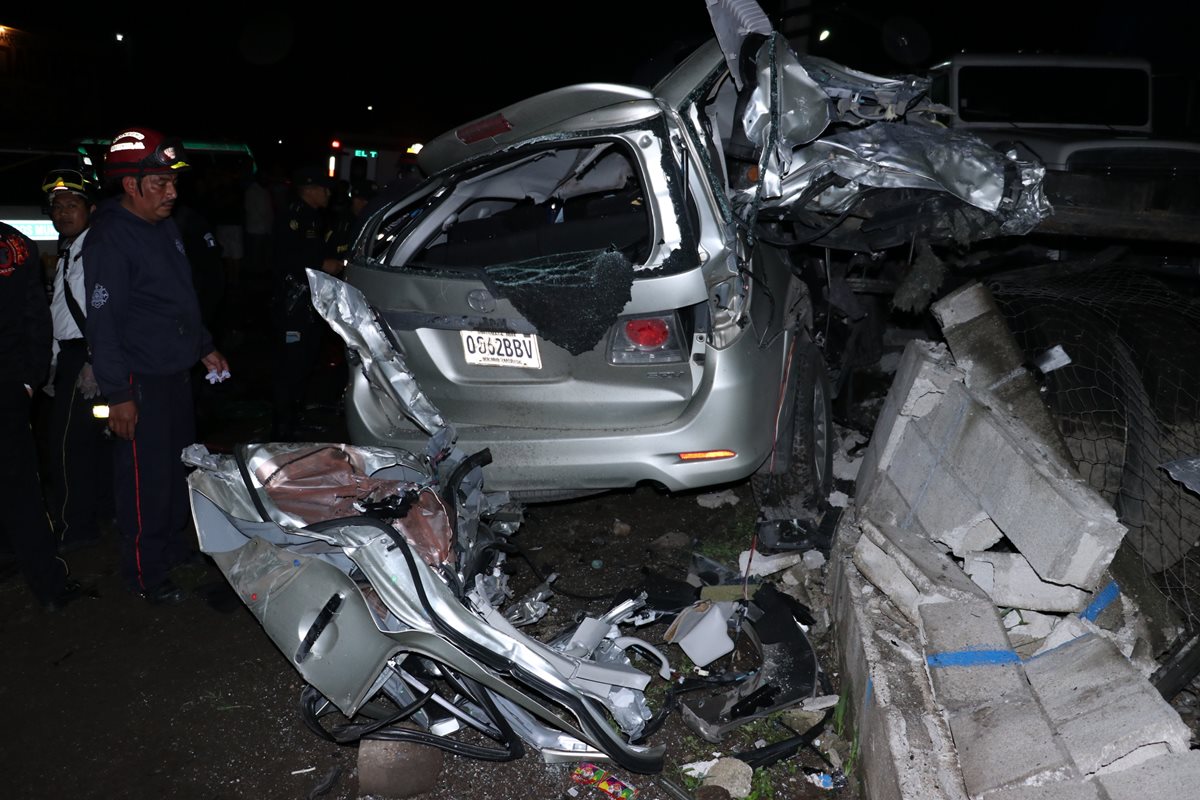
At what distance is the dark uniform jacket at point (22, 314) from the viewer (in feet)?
12.2

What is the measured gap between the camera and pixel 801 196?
3680mm

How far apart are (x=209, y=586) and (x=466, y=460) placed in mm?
1760

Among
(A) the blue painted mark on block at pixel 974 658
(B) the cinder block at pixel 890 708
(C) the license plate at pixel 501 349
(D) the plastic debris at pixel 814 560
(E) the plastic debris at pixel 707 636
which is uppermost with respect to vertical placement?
(C) the license plate at pixel 501 349

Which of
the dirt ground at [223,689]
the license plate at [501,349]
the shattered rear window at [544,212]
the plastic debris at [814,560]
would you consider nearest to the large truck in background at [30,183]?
the shattered rear window at [544,212]

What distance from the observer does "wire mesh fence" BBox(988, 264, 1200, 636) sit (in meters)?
3.09

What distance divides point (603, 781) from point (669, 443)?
1306 millimetres

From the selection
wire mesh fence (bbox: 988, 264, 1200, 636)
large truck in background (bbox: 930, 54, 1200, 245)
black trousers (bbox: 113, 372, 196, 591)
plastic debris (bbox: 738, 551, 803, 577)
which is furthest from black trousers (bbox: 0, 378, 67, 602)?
large truck in background (bbox: 930, 54, 1200, 245)

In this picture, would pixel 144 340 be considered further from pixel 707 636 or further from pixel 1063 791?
pixel 1063 791

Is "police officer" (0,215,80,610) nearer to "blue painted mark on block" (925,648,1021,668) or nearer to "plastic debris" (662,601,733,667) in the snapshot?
"plastic debris" (662,601,733,667)

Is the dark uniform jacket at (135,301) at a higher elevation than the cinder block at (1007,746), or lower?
higher

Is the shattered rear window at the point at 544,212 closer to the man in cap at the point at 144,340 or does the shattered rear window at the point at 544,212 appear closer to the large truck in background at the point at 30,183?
the man in cap at the point at 144,340

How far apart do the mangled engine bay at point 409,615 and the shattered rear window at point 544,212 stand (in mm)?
1096

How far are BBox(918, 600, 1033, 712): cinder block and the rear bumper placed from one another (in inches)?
39.2

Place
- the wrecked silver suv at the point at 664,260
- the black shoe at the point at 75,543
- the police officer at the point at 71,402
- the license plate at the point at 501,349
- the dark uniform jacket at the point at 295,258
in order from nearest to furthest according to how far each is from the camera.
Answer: the wrecked silver suv at the point at 664,260 < the license plate at the point at 501,349 < the police officer at the point at 71,402 < the black shoe at the point at 75,543 < the dark uniform jacket at the point at 295,258
